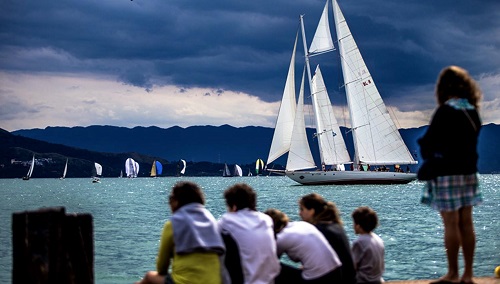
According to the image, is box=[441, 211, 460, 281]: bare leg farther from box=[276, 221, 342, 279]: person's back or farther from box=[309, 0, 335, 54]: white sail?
box=[309, 0, 335, 54]: white sail

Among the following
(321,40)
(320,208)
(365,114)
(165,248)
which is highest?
(321,40)

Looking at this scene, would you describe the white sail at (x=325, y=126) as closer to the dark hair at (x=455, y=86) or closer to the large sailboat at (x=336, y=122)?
the large sailboat at (x=336, y=122)

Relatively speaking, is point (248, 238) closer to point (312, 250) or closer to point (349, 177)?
point (312, 250)

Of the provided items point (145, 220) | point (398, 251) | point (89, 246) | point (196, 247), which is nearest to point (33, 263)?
point (89, 246)

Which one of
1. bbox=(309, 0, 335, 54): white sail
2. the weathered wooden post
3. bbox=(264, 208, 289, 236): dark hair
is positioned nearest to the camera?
the weathered wooden post

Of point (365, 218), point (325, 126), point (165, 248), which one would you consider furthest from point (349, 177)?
point (165, 248)

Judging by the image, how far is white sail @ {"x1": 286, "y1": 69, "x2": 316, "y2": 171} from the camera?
82.6 m

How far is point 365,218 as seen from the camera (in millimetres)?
7652

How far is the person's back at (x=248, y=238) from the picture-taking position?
7.17 m

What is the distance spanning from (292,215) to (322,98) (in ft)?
116

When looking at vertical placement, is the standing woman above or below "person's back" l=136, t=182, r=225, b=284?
above

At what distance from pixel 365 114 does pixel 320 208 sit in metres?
73.7

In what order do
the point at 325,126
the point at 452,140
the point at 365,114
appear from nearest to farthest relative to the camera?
the point at 452,140 < the point at 365,114 < the point at 325,126

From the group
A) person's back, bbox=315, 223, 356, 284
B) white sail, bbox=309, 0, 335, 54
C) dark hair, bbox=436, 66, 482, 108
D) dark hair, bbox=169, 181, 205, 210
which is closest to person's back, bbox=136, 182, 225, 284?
dark hair, bbox=169, 181, 205, 210
